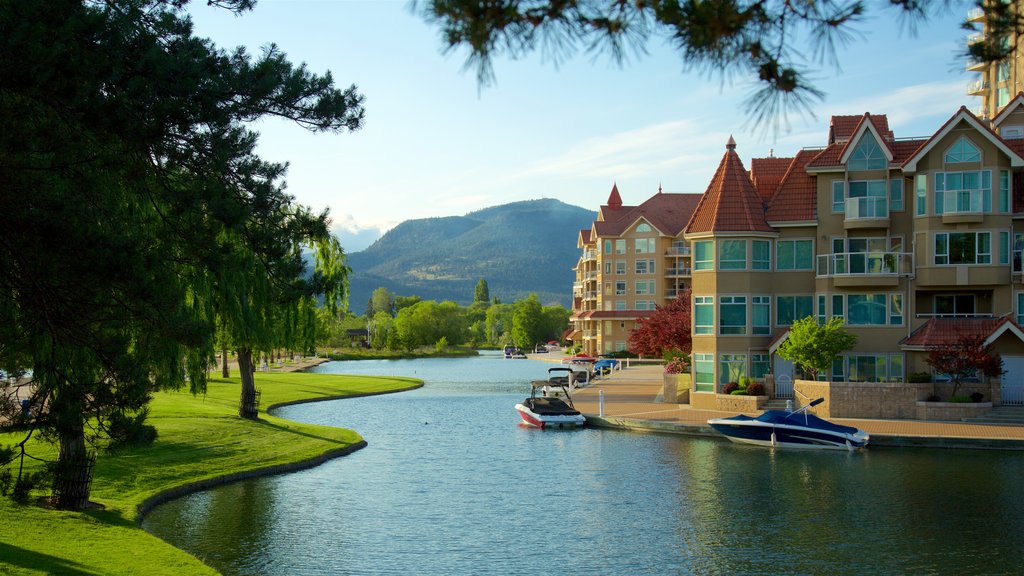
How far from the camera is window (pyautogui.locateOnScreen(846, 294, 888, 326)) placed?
4122 centimetres

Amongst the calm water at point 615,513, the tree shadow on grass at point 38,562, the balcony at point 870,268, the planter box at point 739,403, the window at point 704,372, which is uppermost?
the balcony at point 870,268

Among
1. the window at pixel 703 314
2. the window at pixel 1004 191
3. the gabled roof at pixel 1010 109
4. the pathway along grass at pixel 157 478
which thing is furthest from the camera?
the window at pixel 703 314

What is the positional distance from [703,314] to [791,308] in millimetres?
3913

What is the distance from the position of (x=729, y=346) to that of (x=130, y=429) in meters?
33.1

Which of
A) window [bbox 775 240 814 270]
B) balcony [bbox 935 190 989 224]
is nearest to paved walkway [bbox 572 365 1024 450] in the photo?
window [bbox 775 240 814 270]

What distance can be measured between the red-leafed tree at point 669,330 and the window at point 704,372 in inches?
349

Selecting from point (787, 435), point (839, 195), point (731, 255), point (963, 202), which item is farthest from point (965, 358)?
point (731, 255)

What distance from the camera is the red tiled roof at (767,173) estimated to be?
45.2m

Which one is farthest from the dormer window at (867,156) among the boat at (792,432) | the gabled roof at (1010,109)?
the boat at (792,432)

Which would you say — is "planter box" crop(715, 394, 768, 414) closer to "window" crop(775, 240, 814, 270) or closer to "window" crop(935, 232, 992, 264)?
"window" crop(775, 240, 814, 270)

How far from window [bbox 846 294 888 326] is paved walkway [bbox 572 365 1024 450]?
5488mm

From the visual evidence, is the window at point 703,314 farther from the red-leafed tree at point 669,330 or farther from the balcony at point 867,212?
the red-leafed tree at point 669,330

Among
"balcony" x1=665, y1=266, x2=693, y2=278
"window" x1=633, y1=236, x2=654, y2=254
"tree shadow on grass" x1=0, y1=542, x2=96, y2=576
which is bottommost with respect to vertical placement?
"tree shadow on grass" x1=0, y1=542, x2=96, y2=576

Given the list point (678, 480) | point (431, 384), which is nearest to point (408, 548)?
point (678, 480)
